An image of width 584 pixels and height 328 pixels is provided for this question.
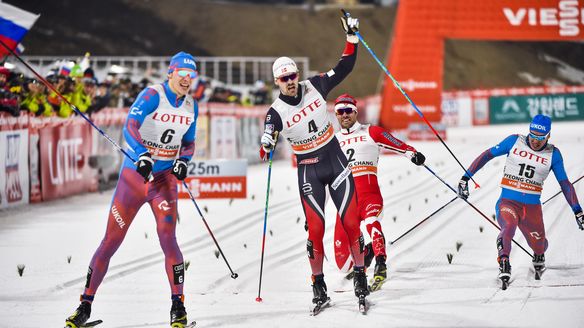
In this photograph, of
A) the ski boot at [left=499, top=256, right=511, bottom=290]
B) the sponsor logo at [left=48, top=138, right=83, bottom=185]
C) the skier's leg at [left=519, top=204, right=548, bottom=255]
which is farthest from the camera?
the sponsor logo at [left=48, top=138, right=83, bottom=185]

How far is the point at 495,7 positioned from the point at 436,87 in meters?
3.88

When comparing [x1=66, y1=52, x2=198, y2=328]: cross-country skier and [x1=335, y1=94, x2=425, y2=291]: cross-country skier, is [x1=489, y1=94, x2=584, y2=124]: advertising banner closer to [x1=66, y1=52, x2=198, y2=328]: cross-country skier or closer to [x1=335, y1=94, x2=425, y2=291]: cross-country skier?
[x1=335, y1=94, x2=425, y2=291]: cross-country skier

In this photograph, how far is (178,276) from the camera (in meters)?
7.09

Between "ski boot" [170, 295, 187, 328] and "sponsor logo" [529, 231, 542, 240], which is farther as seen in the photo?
"sponsor logo" [529, 231, 542, 240]

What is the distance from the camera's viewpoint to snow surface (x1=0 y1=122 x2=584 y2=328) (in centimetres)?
739

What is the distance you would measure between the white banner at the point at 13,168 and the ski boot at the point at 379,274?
799cm

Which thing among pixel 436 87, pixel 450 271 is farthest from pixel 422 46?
pixel 450 271

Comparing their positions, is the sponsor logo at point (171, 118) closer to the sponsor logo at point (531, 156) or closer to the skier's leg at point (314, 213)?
the skier's leg at point (314, 213)

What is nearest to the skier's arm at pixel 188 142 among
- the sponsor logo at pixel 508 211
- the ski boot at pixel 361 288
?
the ski boot at pixel 361 288

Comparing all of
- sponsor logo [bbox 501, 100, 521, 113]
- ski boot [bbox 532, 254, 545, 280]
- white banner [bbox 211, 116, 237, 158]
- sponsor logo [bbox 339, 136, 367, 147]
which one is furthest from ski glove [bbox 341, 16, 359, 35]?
sponsor logo [bbox 501, 100, 521, 113]

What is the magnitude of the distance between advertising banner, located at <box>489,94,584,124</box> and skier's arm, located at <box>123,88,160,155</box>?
4020 centimetres

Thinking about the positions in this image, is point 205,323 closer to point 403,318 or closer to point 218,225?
point 403,318

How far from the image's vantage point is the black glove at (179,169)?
22.9 ft

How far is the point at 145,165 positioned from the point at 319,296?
1988 millimetres
